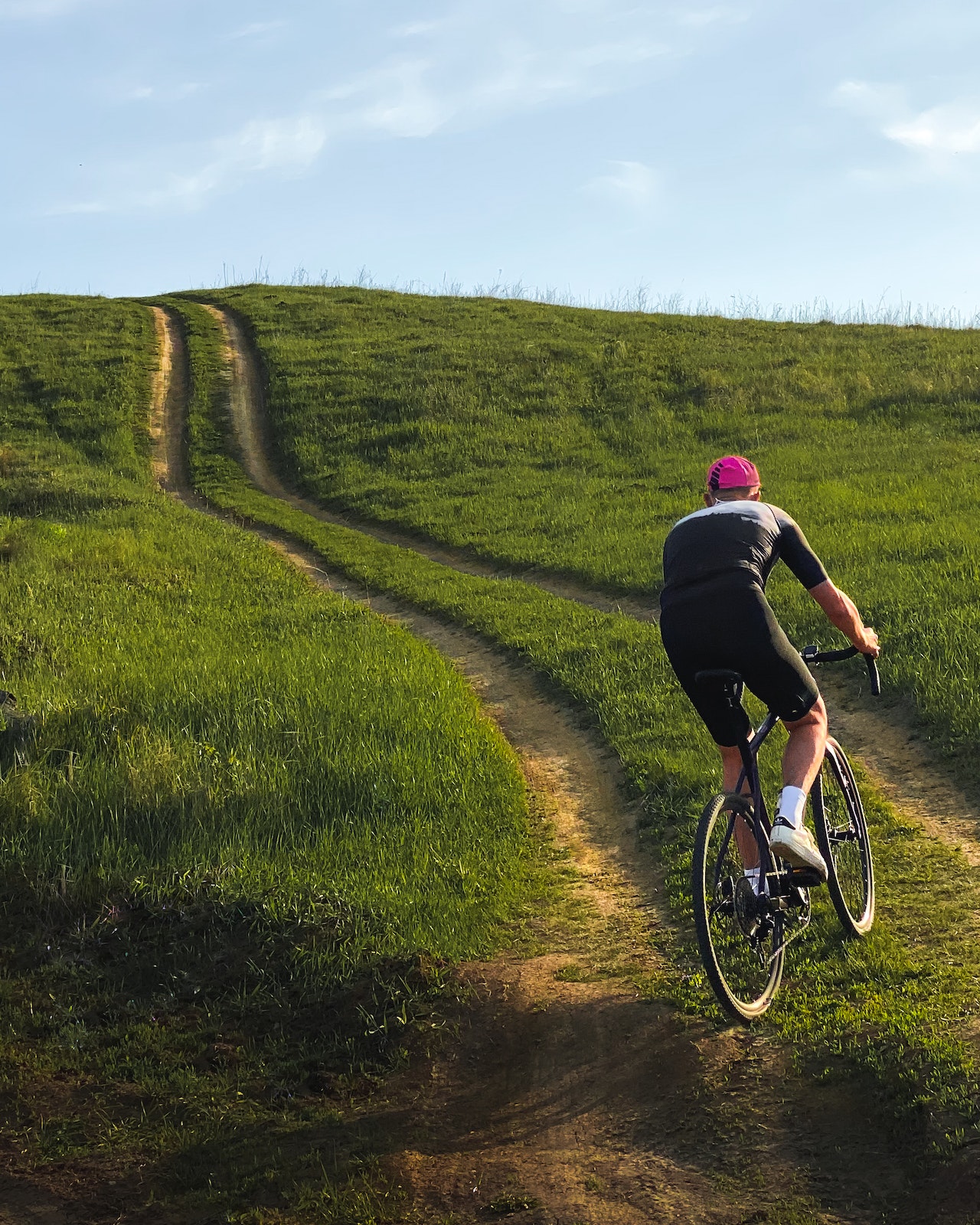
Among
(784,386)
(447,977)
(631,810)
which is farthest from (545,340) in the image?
(447,977)

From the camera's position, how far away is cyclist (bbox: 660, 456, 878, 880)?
4945 mm

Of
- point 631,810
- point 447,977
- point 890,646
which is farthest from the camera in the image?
point 890,646

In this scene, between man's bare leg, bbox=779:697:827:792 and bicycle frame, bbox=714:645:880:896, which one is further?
man's bare leg, bbox=779:697:827:792

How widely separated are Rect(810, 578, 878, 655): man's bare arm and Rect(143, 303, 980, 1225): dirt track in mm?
1846

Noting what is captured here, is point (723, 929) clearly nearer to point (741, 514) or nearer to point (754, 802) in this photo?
point (754, 802)

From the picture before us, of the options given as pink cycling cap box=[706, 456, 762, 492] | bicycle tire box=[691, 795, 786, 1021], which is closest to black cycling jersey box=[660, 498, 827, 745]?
pink cycling cap box=[706, 456, 762, 492]

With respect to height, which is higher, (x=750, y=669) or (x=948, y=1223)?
(x=750, y=669)

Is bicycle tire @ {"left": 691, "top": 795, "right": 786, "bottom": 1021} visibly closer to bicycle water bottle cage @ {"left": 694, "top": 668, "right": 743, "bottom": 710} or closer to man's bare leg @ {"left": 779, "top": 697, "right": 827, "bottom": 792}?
man's bare leg @ {"left": 779, "top": 697, "right": 827, "bottom": 792}

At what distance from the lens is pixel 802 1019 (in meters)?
4.93

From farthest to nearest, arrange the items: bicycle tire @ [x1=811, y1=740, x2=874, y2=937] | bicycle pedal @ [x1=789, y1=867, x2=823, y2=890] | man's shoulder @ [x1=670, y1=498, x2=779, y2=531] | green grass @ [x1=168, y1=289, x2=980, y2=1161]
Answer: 1. bicycle tire @ [x1=811, y1=740, x2=874, y2=937]
2. man's shoulder @ [x1=670, y1=498, x2=779, y2=531]
3. bicycle pedal @ [x1=789, y1=867, x2=823, y2=890]
4. green grass @ [x1=168, y1=289, x2=980, y2=1161]

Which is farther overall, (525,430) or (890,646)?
(525,430)

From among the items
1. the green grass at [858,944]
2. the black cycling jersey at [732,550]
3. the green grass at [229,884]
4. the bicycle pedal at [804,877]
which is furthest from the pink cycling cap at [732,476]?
the green grass at [229,884]

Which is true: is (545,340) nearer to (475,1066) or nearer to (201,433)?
(201,433)

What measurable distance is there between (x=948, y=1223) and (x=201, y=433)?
2699 centimetres
